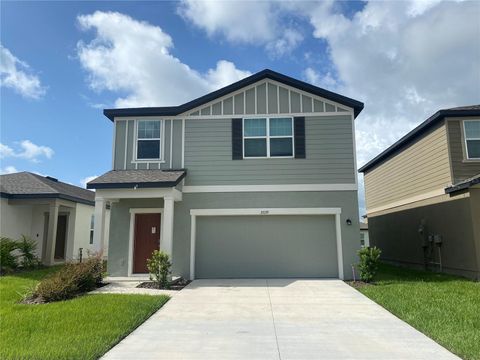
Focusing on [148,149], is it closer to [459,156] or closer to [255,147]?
[255,147]

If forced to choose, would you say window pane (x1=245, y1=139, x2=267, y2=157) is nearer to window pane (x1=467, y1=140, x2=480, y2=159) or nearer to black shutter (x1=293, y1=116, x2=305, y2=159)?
black shutter (x1=293, y1=116, x2=305, y2=159)

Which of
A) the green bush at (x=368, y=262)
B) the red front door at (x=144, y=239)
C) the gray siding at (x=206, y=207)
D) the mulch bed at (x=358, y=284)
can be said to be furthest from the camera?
the red front door at (x=144, y=239)

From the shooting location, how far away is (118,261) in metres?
12.5

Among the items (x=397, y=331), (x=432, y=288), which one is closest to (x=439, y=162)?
(x=432, y=288)

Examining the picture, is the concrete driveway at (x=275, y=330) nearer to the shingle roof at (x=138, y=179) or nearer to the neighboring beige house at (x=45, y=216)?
the shingle roof at (x=138, y=179)

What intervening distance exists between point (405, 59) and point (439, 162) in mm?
3989

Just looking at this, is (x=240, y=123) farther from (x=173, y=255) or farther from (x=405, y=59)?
(x=405, y=59)

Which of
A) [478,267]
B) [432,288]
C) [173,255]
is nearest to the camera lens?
[432,288]

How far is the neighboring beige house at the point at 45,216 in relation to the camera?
51.3ft

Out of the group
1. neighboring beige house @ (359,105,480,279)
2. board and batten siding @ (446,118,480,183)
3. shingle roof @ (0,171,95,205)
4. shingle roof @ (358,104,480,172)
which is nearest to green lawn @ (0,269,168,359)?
shingle roof @ (0,171,95,205)

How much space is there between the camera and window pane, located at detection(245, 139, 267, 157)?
41.7 ft

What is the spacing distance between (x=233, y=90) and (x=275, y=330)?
8.74 meters

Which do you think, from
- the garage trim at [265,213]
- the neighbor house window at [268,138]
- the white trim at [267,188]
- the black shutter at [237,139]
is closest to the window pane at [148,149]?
the white trim at [267,188]

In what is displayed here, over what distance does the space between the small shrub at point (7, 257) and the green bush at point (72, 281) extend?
537cm
